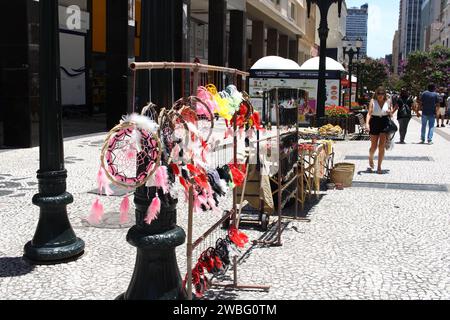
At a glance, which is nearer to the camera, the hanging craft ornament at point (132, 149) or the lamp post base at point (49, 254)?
the hanging craft ornament at point (132, 149)

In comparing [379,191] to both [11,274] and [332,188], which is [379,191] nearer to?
[332,188]

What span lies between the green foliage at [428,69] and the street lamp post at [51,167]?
2270 inches

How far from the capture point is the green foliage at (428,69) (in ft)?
192

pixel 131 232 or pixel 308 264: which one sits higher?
pixel 131 232

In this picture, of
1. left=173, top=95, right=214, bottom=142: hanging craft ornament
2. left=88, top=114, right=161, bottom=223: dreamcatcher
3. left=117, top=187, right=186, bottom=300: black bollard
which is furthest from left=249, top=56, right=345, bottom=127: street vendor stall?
left=88, top=114, right=161, bottom=223: dreamcatcher

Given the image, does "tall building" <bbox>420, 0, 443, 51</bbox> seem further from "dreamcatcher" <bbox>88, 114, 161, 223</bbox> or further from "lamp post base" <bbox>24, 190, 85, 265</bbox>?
"dreamcatcher" <bbox>88, 114, 161, 223</bbox>

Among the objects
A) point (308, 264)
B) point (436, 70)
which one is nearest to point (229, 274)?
point (308, 264)

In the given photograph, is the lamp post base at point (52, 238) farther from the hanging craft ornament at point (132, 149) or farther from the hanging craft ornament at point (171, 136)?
the hanging craft ornament at point (171, 136)

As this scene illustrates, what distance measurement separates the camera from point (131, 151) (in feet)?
10.3

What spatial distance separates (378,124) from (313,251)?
5.60 meters

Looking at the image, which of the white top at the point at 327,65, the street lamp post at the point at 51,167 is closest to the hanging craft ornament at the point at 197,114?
the street lamp post at the point at 51,167

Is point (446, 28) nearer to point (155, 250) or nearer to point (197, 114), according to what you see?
point (197, 114)

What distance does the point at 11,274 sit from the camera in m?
4.75

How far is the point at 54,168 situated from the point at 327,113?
15.0 m
